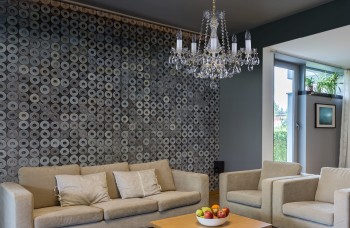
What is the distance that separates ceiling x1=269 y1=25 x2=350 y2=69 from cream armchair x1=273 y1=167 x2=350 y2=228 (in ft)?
6.21

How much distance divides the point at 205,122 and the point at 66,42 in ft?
8.71

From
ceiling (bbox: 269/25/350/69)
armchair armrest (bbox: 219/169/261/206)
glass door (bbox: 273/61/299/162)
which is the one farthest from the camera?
glass door (bbox: 273/61/299/162)

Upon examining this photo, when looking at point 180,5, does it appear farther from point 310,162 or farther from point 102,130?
point 310,162

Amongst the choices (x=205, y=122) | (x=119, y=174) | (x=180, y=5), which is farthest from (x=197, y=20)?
(x=119, y=174)

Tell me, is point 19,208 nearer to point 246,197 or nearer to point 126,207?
point 126,207

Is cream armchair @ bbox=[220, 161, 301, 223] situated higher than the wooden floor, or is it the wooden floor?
cream armchair @ bbox=[220, 161, 301, 223]

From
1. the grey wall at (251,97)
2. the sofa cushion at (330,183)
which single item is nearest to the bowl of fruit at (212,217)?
the sofa cushion at (330,183)

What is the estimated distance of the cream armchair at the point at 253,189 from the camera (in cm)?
359

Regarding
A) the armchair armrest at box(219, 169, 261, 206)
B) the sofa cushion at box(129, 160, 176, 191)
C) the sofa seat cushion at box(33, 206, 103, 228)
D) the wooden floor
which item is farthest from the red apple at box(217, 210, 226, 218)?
the wooden floor

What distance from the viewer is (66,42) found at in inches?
157

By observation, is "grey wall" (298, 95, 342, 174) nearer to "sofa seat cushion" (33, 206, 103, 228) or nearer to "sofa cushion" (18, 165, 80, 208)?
"sofa seat cushion" (33, 206, 103, 228)

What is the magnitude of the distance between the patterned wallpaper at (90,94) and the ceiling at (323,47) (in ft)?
5.41

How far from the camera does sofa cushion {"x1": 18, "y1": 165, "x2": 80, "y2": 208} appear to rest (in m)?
3.26

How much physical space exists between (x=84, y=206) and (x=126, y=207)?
0.44 meters
